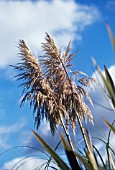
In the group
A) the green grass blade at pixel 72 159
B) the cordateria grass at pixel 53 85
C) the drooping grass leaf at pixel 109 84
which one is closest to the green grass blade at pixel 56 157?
the green grass blade at pixel 72 159

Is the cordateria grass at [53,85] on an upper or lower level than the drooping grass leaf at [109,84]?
upper

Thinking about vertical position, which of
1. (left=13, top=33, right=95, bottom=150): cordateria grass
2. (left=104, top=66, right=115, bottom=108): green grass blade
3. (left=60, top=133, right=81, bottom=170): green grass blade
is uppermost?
(left=13, top=33, right=95, bottom=150): cordateria grass

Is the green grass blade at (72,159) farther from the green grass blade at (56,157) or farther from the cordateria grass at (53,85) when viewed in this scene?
the cordateria grass at (53,85)

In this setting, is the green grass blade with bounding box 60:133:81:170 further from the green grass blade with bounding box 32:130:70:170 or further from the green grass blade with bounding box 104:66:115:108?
the green grass blade with bounding box 104:66:115:108

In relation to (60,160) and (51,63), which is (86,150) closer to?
(60,160)

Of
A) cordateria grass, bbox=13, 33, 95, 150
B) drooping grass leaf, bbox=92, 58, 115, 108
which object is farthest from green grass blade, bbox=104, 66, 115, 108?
cordateria grass, bbox=13, 33, 95, 150

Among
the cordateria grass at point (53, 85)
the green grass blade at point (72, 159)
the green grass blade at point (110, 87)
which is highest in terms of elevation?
the cordateria grass at point (53, 85)

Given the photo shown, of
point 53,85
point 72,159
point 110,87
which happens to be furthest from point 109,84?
point 53,85

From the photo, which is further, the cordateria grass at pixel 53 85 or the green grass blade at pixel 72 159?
the cordateria grass at pixel 53 85

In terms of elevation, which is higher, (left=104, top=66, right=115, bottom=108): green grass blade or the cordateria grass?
the cordateria grass

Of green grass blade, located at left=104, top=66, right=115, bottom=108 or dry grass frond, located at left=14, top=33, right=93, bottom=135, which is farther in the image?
dry grass frond, located at left=14, top=33, right=93, bottom=135

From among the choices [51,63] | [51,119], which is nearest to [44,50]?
[51,63]
